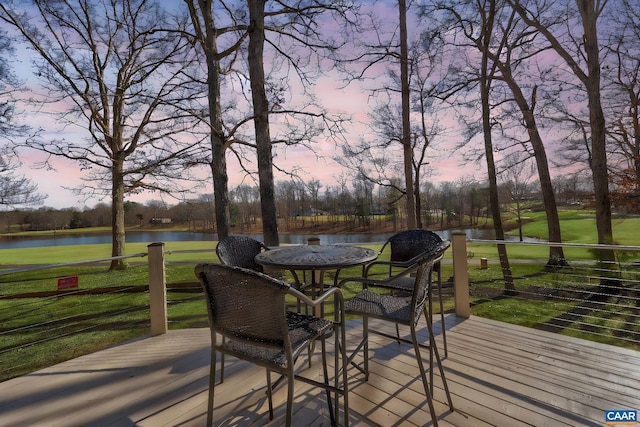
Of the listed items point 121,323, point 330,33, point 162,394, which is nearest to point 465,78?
point 330,33

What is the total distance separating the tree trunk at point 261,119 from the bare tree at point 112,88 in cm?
367

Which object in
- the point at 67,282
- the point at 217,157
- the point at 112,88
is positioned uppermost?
the point at 112,88

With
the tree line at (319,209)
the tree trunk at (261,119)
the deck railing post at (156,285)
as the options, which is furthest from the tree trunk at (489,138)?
the deck railing post at (156,285)

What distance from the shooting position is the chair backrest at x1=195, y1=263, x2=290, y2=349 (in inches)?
45.2

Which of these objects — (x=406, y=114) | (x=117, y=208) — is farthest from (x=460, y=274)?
(x=117, y=208)

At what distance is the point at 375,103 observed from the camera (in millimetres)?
8258

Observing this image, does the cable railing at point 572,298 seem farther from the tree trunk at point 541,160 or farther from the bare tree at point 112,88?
the bare tree at point 112,88

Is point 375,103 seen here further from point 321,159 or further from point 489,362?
point 489,362

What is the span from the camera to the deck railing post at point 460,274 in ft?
9.66

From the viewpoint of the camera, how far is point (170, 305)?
714cm

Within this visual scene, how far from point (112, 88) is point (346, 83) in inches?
245

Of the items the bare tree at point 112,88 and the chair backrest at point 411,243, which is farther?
the bare tree at point 112,88

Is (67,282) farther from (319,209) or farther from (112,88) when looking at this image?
(319,209)
